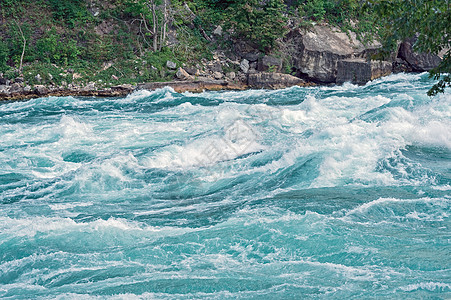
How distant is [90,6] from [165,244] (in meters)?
23.3

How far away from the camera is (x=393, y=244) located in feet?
18.6

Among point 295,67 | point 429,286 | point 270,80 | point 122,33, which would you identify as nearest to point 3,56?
point 122,33

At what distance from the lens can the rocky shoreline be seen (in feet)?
72.8

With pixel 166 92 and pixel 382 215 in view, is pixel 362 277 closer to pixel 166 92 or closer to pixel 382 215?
pixel 382 215

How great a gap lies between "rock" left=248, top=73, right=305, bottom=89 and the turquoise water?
32.0ft

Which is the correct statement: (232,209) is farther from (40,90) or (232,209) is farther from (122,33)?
(122,33)

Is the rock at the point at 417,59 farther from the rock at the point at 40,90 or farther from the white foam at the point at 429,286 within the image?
the white foam at the point at 429,286

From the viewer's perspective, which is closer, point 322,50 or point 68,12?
point 322,50

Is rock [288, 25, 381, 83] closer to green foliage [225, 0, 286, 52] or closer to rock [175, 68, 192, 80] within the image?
green foliage [225, 0, 286, 52]

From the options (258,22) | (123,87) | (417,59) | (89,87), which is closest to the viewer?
(89,87)

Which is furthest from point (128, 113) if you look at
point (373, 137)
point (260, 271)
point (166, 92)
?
point (260, 271)

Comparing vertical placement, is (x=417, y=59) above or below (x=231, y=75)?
above

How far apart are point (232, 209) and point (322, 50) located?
64.9ft

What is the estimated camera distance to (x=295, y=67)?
25.7m
